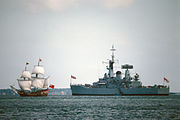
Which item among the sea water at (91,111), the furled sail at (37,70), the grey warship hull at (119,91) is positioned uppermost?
the furled sail at (37,70)

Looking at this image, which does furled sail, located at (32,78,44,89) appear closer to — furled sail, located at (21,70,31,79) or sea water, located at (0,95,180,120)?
furled sail, located at (21,70,31,79)

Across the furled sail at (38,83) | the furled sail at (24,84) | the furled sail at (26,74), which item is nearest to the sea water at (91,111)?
the furled sail at (24,84)

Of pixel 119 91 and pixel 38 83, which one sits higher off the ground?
pixel 38 83

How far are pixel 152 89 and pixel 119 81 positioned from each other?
1853 centimetres

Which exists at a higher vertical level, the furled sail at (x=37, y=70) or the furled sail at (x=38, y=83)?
the furled sail at (x=37, y=70)

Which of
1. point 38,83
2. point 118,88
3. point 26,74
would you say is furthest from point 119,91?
point 26,74

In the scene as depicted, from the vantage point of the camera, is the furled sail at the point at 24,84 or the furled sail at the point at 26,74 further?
the furled sail at the point at 26,74

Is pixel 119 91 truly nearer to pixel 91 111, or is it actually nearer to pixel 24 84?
pixel 24 84

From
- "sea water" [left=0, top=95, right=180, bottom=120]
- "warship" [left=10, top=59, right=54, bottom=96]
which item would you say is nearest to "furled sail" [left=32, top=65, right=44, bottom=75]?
"warship" [left=10, top=59, right=54, bottom=96]

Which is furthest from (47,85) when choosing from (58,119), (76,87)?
(58,119)

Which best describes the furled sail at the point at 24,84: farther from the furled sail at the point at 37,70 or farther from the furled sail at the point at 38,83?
the furled sail at the point at 37,70

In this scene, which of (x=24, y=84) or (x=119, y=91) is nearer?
(x=119, y=91)

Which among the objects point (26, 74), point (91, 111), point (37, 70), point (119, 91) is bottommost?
point (91, 111)

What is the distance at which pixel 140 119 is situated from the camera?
125 ft
